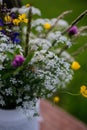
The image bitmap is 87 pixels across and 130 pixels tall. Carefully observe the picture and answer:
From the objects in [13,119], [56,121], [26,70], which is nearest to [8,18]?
[26,70]

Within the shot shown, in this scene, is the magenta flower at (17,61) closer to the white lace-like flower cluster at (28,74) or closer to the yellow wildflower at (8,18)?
the white lace-like flower cluster at (28,74)

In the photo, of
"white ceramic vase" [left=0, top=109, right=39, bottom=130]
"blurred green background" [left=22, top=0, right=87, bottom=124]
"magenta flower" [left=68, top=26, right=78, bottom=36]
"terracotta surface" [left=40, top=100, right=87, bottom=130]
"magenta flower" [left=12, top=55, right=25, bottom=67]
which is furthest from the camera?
"blurred green background" [left=22, top=0, right=87, bottom=124]

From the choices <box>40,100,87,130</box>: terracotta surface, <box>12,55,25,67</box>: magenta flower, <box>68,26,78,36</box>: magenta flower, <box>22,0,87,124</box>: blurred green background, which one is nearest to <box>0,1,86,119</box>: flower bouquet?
<box>12,55,25,67</box>: magenta flower

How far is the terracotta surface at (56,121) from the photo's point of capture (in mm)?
1804

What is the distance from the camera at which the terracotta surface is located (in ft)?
5.92

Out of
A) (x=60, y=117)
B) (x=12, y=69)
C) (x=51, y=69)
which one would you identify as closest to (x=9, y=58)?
(x=12, y=69)

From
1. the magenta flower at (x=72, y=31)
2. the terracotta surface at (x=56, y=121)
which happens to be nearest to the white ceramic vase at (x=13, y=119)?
the magenta flower at (x=72, y=31)

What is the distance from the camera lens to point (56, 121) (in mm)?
1854

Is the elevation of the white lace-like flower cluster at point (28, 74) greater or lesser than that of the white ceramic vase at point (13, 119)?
greater

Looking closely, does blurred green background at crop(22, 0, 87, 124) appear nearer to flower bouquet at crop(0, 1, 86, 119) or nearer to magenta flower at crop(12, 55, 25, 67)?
flower bouquet at crop(0, 1, 86, 119)

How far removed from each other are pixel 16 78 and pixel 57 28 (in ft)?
1.35

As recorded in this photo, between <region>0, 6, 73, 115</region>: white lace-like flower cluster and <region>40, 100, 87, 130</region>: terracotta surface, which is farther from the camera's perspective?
<region>40, 100, 87, 130</region>: terracotta surface

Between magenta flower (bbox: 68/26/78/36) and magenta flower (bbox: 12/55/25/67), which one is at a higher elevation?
magenta flower (bbox: 68/26/78/36)

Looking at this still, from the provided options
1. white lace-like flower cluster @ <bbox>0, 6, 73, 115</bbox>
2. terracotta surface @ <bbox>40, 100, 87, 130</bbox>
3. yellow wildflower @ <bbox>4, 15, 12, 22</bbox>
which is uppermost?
yellow wildflower @ <bbox>4, 15, 12, 22</bbox>
